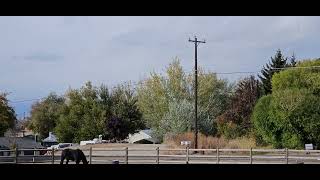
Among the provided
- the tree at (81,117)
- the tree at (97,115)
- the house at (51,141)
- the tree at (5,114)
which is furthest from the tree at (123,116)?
the tree at (5,114)

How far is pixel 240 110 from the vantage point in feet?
143

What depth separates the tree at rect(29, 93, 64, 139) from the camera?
188 ft

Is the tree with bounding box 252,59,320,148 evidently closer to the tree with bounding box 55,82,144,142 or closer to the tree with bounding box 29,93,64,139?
the tree with bounding box 55,82,144,142

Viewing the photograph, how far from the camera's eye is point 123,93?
49.0 meters

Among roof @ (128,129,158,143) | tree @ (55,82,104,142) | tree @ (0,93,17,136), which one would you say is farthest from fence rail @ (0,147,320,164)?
roof @ (128,129,158,143)

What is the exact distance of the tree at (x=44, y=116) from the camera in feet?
188

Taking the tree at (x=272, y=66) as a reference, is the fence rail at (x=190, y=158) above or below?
below

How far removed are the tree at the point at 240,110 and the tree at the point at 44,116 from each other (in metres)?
20.3

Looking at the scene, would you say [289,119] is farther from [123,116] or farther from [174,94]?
[123,116]

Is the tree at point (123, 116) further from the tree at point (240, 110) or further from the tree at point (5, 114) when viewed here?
the tree at point (5, 114)

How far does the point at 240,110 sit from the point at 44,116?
23.6 metres
